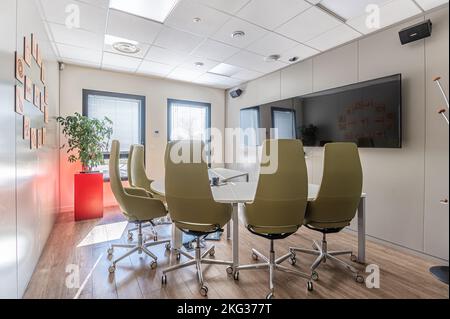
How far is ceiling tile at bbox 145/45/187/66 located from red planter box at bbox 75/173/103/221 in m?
2.09

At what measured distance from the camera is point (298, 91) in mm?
3973

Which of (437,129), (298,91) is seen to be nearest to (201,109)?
(298,91)

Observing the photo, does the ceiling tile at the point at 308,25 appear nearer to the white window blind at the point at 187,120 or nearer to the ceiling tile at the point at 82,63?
the white window blind at the point at 187,120

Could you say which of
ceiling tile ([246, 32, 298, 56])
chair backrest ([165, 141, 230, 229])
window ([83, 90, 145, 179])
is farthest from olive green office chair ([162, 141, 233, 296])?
window ([83, 90, 145, 179])

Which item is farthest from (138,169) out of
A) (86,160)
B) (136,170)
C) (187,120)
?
(187,120)

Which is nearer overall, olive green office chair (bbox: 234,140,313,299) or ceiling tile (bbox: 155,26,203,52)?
olive green office chair (bbox: 234,140,313,299)

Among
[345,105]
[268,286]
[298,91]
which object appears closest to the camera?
[268,286]

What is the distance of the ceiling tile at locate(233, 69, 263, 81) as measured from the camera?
179 inches

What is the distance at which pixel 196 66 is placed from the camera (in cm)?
425

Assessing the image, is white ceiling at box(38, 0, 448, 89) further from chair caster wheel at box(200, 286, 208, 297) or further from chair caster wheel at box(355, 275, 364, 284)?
chair caster wheel at box(200, 286, 208, 297)

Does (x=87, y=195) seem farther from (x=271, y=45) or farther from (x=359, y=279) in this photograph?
(x=359, y=279)

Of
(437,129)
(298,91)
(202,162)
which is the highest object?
(298,91)

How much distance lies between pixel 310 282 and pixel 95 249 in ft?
7.51

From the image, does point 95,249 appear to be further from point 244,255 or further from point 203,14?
point 203,14
